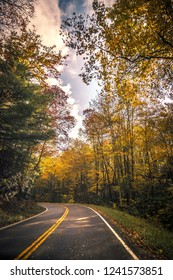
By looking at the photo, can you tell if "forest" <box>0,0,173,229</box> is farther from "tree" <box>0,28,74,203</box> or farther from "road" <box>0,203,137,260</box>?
"road" <box>0,203,137,260</box>

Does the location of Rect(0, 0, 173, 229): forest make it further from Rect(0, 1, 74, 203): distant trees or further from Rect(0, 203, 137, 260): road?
Rect(0, 203, 137, 260): road

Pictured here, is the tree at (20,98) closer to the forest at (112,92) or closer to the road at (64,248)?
the forest at (112,92)

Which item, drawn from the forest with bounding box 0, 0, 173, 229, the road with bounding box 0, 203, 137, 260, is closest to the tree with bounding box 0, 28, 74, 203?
the forest with bounding box 0, 0, 173, 229

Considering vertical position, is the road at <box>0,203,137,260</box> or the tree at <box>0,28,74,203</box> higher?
the tree at <box>0,28,74,203</box>

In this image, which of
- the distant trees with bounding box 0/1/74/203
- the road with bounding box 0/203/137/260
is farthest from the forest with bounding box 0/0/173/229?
the road with bounding box 0/203/137/260

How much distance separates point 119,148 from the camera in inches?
711

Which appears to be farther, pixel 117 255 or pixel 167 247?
pixel 167 247

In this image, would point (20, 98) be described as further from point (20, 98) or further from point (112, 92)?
point (112, 92)

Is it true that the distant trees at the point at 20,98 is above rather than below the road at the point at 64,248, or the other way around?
above

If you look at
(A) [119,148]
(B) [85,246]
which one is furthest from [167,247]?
(A) [119,148]

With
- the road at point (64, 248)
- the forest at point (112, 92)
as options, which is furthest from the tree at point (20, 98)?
the road at point (64, 248)

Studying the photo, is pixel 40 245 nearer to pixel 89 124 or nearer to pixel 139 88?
pixel 139 88

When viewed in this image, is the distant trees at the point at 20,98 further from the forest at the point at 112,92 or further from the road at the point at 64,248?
the road at the point at 64,248

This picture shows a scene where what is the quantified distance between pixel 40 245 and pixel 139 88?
26.3 ft
